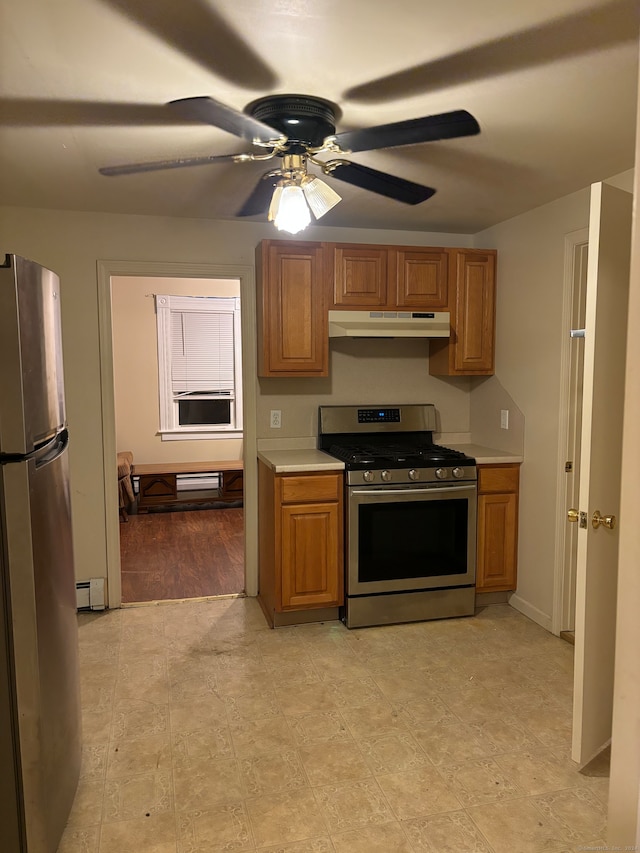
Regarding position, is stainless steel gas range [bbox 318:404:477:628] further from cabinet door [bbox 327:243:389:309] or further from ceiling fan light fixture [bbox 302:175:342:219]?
ceiling fan light fixture [bbox 302:175:342:219]

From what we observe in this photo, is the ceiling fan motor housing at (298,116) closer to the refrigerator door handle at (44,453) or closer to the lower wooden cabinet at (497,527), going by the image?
the refrigerator door handle at (44,453)

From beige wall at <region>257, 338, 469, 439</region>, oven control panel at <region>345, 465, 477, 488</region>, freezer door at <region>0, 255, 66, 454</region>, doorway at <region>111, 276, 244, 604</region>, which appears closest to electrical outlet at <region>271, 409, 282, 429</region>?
beige wall at <region>257, 338, 469, 439</region>

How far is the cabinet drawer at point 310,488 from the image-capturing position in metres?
3.36

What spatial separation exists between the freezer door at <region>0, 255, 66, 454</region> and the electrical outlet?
2.10m

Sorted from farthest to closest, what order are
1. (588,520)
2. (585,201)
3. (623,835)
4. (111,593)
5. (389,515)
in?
(111,593)
(389,515)
(585,201)
(588,520)
(623,835)

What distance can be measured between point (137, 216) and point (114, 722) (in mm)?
2661

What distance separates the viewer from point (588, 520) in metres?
2.08

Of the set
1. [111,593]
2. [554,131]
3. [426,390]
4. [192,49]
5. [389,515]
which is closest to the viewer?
[192,49]

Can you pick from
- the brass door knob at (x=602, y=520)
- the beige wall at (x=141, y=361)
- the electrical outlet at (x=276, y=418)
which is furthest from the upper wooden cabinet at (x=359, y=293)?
the beige wall at (x=141, y=361)

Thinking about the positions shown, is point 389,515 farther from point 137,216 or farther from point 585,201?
point 137,216

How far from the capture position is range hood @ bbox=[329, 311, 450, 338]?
3.64m

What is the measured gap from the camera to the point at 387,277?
368 centimetres

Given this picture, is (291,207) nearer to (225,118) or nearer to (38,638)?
(225,118)

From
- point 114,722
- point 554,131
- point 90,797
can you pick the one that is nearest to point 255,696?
point 114,722
